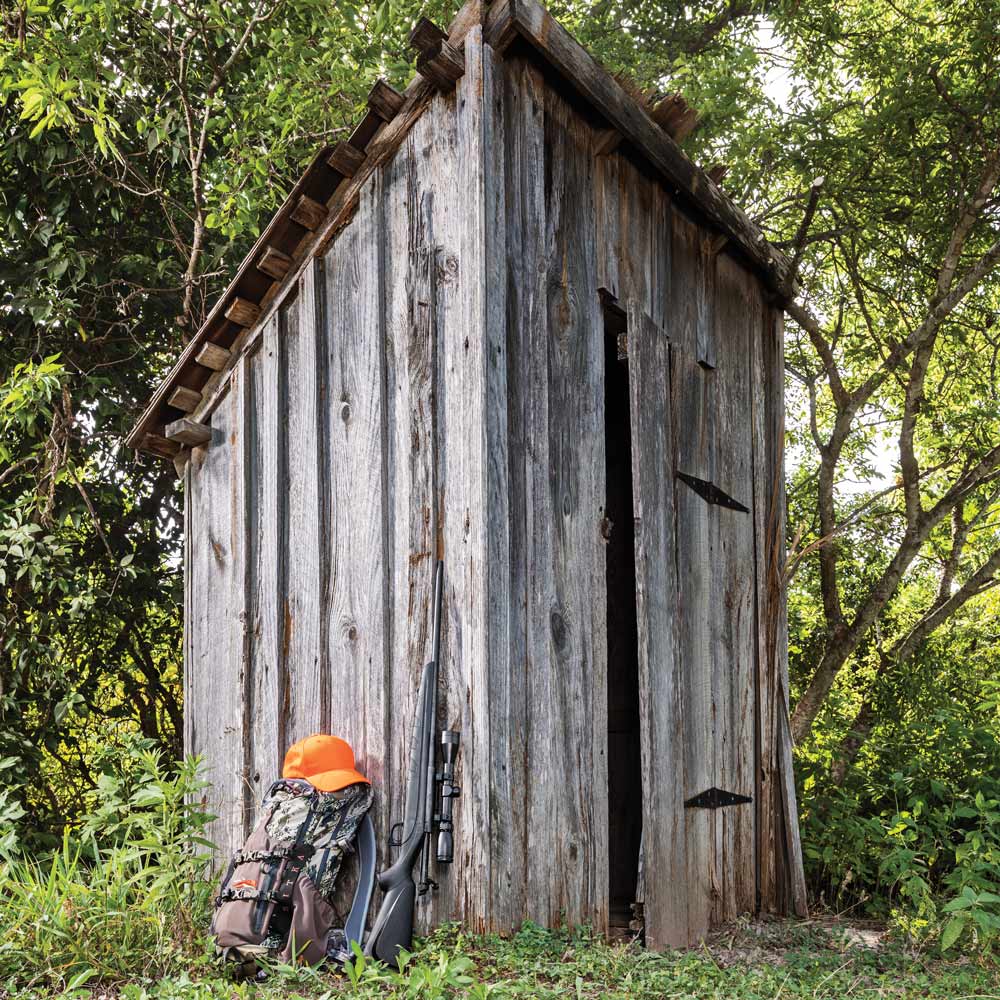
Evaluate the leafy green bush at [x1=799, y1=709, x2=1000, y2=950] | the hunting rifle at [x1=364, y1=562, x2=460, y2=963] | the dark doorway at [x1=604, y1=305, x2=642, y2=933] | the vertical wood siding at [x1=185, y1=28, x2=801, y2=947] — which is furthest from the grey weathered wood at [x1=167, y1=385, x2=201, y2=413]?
the leafy green bush at [x1=799, y1=709, x2=1000, y2=950]

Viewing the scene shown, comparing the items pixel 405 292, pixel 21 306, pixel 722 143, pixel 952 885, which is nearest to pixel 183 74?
pixel 21 306

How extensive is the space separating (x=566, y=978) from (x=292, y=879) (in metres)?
1.14

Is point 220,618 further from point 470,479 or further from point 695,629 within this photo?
point 695,629

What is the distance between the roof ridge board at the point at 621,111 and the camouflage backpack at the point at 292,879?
3.21 meters

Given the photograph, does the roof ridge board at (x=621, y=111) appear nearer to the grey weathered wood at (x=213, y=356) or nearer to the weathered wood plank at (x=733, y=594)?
the weathered wood plank at (x=733, y=594)

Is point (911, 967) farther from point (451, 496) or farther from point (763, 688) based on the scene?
point (451, 496)

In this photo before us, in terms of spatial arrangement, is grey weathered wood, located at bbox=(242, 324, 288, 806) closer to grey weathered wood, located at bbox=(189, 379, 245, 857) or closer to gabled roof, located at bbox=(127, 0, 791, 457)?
grey weathered wood, located at bbox=(189, 379, 245, 857)

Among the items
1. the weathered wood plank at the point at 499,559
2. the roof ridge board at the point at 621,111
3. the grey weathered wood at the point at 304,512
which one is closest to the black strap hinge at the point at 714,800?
the weathered wood plank at the point at 499,559

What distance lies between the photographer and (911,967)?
499cm

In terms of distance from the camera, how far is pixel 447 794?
4.16m

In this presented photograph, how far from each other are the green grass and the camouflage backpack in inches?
5.1

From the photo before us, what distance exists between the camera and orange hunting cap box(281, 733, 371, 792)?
4387mm

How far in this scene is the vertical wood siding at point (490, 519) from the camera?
14.2ft

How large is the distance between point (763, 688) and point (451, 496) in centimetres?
310
